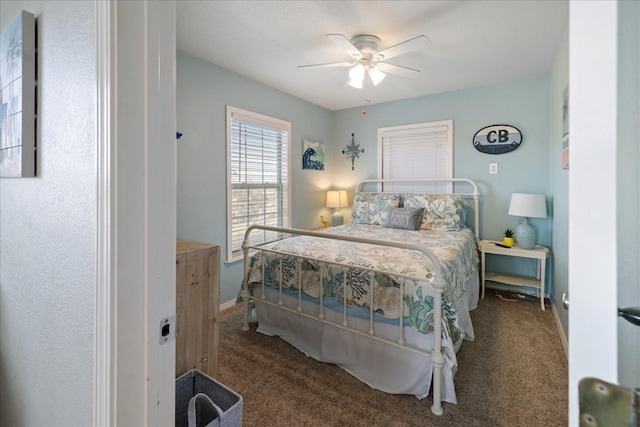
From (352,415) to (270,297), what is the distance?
107 cm

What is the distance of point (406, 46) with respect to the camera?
2117mm

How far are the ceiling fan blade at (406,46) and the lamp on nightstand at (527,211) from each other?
180 cm

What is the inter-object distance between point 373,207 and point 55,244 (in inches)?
126

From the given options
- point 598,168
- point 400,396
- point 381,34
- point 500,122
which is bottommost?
point 400,396

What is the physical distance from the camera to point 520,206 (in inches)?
117

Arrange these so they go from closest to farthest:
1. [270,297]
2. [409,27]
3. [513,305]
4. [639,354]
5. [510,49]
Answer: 1. [639,354]
2. [409,27]
3. [270,297]
4. [510,49]
5. [513,305]

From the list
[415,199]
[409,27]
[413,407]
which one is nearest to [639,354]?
[413,407]

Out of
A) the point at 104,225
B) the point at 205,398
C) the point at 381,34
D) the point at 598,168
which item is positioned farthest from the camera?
the point at 381,34

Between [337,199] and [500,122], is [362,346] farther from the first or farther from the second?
[500,122]

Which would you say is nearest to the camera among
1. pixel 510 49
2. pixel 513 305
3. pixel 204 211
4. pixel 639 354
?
pixel 639 354

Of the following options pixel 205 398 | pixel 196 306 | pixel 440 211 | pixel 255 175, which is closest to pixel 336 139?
pixel 255 175

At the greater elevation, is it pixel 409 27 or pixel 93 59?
pixel 409 27

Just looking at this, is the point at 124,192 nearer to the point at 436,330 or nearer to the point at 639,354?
the point at 639,354

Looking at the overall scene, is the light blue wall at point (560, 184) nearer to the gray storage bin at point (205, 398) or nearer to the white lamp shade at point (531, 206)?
the white lamp shade at point (531, 206)
